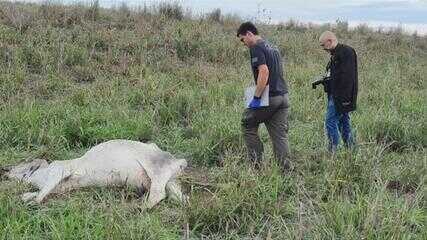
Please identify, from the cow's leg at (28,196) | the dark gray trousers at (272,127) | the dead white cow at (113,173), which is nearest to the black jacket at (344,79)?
the dark gray trousers at (272,127)

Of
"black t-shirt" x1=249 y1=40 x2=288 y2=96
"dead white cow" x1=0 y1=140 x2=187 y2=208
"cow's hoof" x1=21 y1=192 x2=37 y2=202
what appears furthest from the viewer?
"black t-shirt" x1=249 y1=40 x2=288 y2=96

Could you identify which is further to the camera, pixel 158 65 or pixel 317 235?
pixel 158 65

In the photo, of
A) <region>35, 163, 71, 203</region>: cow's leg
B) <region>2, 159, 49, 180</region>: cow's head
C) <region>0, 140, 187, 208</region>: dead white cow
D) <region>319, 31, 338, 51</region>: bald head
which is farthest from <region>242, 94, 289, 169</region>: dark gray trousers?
<region>2, 159, 49, 180</region>: cow's head

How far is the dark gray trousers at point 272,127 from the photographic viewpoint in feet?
20.2

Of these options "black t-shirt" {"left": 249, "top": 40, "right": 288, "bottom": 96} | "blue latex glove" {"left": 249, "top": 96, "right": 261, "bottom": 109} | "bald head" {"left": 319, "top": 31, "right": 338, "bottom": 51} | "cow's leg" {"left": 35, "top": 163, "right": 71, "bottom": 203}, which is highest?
"bald head" {"left": 319, "top": 31, "right": 338, "bottom": 51}

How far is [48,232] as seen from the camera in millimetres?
4438

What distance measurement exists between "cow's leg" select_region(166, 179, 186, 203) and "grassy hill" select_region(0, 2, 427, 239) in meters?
0.11

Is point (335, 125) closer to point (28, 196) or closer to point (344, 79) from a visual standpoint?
point (344, 79)

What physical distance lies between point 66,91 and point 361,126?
4.65m

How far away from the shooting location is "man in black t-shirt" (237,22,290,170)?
19.8ft

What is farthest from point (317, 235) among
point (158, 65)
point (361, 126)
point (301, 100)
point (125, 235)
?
point (158, 65)

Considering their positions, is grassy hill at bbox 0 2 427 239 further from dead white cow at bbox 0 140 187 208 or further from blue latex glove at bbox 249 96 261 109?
blue latex glove at bbox 249 96 261 109

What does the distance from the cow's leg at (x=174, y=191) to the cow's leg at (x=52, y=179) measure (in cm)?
87

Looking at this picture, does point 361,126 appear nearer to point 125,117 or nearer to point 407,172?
point 407,172
